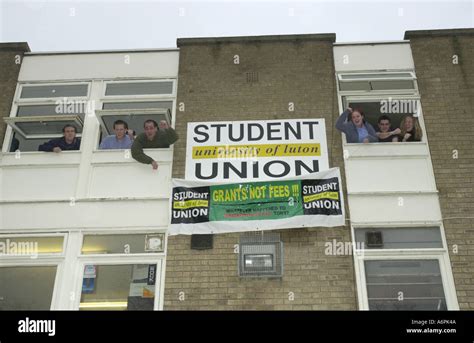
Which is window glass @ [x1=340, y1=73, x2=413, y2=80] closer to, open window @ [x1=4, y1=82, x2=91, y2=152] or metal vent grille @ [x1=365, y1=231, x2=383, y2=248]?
metal vent grille @ [x1=365, y1=231, x2=383, y2=248]

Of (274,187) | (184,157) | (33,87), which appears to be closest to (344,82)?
(274,187)

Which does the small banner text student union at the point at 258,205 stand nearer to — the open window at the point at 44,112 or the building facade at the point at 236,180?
the building facade at the point at 236,180

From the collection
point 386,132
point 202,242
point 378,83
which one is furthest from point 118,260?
point 378,83

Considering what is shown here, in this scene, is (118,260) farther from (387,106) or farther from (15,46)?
(387,106)

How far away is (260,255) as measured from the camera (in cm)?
870

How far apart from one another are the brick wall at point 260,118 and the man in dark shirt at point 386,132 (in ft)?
2.68

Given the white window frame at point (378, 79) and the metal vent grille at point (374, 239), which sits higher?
the white window frame at point (378, 79)

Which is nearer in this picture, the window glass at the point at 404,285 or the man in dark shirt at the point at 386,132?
the window glass at the point at 404,285

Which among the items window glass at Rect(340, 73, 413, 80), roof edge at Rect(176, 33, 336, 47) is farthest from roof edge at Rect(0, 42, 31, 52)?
window glass at Rect(340, 73, 413, 80)

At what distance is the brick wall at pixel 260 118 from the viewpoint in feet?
27.5

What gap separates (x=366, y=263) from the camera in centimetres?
866

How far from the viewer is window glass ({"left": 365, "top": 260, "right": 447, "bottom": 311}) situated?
8242 millimetres

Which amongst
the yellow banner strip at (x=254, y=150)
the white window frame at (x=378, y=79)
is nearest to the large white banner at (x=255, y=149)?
the yellow banner strip at (x=254, y=150)
